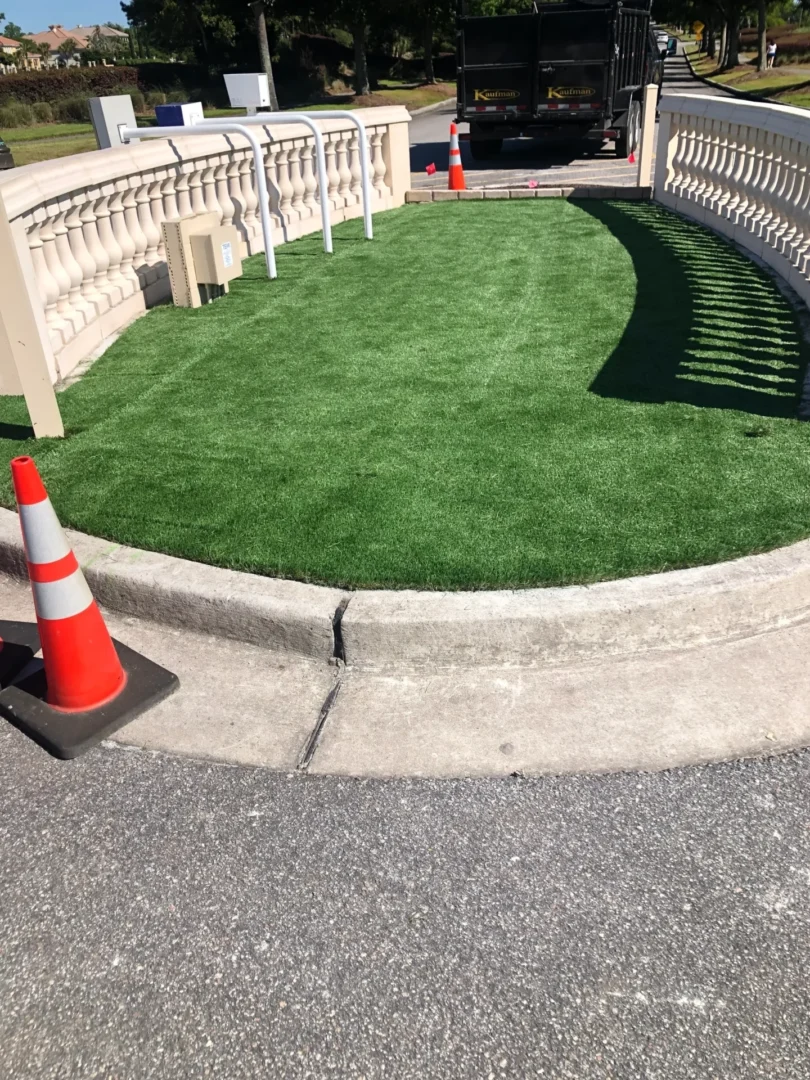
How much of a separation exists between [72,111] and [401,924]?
48.9 meters

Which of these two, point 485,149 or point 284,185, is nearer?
point 284,185

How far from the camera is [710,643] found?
3.21 metres

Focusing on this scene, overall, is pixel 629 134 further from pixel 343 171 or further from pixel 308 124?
pixel 308 124

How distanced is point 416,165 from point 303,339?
47.9ft

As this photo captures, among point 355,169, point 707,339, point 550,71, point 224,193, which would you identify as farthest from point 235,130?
point 550,71

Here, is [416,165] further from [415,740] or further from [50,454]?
[415,740]

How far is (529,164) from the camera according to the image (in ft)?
59.4

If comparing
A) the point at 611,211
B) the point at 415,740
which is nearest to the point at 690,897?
the point at 415,740

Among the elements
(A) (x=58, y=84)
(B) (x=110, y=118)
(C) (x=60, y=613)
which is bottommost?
(C) (x=60, y=613)

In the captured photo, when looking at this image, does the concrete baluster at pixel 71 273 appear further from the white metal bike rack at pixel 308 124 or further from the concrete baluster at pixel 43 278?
the white metal bike rack at pixel 308 124

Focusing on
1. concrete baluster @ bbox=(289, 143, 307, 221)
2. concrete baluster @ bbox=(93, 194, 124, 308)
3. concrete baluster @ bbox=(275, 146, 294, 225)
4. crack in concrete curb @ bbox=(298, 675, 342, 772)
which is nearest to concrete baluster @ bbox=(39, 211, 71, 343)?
concrete baluster @ bbox=(93, 194, 124, 308)

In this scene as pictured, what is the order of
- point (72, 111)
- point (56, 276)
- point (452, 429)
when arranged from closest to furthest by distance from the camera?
1. point (452, 429)
2. point (56, 276)
3. point (72, 111)

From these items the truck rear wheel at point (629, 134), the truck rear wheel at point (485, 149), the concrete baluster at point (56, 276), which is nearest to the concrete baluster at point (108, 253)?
the concrete baluster at point (56, 276)

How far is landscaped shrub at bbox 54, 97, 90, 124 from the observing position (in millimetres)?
42375
